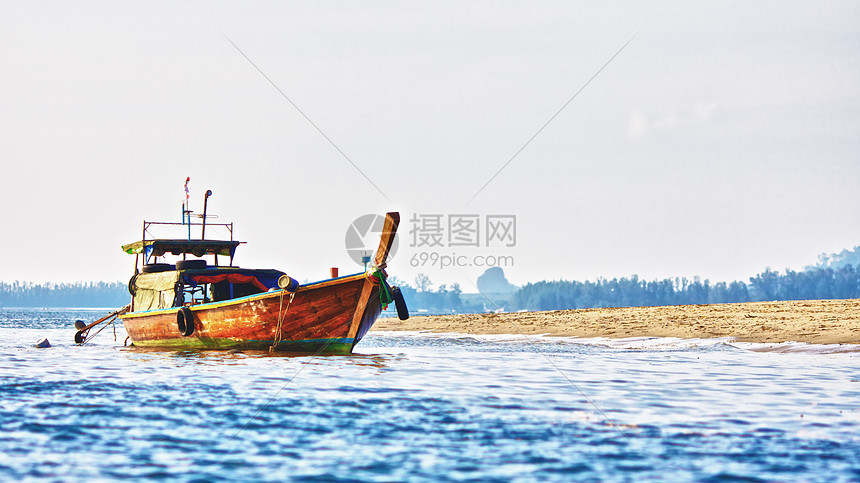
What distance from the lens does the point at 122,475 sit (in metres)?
9.04

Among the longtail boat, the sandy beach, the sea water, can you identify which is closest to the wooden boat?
the longtail boat

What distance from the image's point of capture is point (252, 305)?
2552 centimetres

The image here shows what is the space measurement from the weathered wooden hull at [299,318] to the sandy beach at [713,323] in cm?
1421

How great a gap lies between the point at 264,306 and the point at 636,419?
15.2m

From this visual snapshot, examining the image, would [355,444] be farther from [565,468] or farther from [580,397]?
[580,397]

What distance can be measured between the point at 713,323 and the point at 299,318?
19.4 m

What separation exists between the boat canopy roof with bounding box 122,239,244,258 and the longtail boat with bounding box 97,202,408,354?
0.04 metres

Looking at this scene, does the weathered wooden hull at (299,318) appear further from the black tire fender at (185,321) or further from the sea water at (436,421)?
the sea water at (436,421)

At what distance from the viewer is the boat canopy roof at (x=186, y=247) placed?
3036cm

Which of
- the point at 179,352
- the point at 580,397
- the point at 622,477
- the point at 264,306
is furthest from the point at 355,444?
the point at 179,352

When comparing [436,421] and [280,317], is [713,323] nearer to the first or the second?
[280,317]

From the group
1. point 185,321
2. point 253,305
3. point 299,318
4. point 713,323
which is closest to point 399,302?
point 299,318

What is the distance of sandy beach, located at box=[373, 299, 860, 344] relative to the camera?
2889 centimetres

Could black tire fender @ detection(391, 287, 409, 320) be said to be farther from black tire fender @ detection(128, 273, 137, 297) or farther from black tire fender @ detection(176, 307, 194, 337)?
black tire fender @ detection(128, 273, 137, 297)
